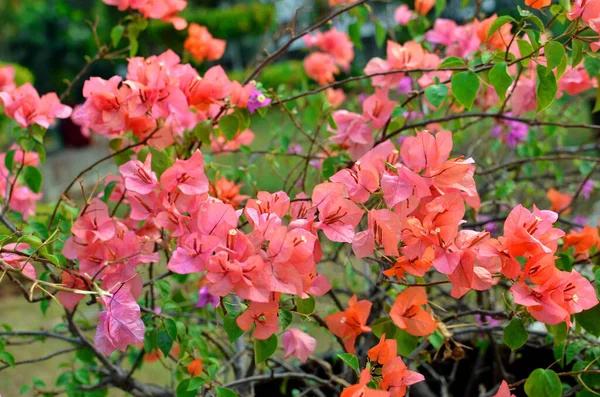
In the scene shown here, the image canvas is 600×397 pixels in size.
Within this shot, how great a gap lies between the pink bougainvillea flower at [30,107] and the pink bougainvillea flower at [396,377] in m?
0.52

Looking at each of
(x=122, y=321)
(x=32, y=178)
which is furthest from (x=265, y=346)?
(x=32, y=178)

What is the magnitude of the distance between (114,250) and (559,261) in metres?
0.47

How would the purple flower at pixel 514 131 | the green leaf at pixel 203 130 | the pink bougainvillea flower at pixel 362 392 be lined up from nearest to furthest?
1. the pink bougainvillea flower at pixel 362 392
2. the green leaf at pixel 203 130
3. the purple flower at pixel 514 131

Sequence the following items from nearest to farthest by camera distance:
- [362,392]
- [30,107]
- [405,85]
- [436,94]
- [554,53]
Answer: [362,392] < [554,53] < [436,94] < [30,107] < [405,85]

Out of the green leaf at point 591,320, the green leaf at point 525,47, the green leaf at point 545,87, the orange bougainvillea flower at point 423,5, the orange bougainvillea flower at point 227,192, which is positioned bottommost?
the green leaf at point 591,320

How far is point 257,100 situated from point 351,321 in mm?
282

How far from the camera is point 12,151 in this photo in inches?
35.3

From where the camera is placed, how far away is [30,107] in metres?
0.82

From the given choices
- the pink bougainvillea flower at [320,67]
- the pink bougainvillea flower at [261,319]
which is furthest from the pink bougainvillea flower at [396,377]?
the pink bougainvillea flower at [320,67]

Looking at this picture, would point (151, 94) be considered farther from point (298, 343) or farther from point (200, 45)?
point (200, 45)

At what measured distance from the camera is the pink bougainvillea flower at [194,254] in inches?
20.9

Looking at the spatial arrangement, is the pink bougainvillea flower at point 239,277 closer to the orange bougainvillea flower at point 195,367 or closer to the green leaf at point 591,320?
the orange bougainvillea flower at point 195,367

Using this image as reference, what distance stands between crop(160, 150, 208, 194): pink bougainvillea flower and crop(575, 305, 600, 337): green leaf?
38cm

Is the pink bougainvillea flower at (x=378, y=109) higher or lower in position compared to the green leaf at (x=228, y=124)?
lower
